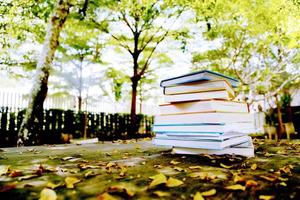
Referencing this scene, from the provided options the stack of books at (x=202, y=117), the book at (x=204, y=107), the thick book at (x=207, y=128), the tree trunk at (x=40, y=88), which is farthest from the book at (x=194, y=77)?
the tree trunk at (x=40, y=88)

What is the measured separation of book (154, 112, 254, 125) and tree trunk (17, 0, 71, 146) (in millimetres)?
4136

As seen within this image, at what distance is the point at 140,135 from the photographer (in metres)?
11.3

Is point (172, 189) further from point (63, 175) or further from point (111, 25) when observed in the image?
point (111, 25)

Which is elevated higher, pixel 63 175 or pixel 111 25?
pixel 111 25

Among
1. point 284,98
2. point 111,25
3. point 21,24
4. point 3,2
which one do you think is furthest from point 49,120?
point 284,98

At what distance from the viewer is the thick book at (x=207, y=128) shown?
1444 mm

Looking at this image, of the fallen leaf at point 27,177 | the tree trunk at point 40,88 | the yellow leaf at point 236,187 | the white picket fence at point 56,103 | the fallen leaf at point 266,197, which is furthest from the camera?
the white picket fence at point 56,103

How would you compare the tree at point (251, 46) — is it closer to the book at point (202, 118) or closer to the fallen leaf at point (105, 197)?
the book at point (202, 118)

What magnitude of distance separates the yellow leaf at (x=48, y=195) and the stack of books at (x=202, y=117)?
0.90 meters

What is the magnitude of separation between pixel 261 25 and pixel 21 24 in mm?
7520

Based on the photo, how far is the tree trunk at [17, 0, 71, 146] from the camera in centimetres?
508

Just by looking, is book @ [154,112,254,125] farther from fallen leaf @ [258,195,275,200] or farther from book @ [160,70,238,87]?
fallen leaf @ [258,195,275,200]

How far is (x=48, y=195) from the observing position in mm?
844

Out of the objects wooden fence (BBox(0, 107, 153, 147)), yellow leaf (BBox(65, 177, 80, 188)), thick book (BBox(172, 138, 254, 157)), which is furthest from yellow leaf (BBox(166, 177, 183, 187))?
wooden fence (BBox(0, 107, 153, 147))
